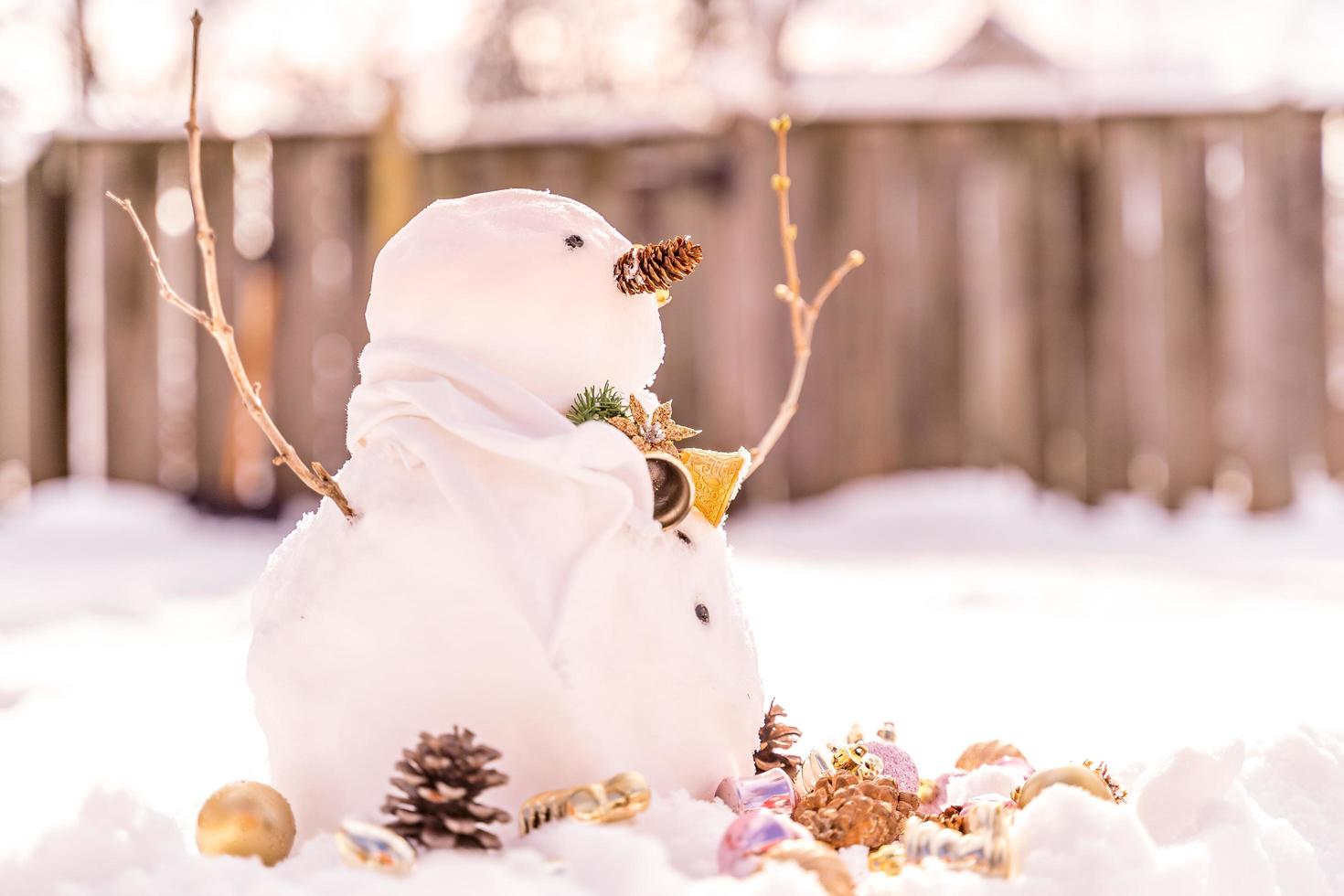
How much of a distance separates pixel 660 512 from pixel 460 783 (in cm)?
39

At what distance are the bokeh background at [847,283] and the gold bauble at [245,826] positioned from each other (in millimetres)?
3759

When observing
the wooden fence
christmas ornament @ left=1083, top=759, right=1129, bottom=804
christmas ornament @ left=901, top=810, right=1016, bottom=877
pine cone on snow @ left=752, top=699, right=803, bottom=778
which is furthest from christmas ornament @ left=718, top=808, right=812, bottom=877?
the wooden fence

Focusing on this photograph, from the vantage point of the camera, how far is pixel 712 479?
1.51 meters

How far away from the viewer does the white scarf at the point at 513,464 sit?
1303 mm

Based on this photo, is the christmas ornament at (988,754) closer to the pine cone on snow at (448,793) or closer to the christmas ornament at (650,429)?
the christmas ornament at (650,429)

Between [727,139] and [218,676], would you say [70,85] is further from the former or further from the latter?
[218,676]

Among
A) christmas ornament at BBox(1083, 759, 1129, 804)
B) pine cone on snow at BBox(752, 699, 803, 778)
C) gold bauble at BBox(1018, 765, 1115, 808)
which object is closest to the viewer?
gold bauble at BBox(1018, 765, 1115, 808)

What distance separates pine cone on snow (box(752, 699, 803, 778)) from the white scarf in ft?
1.30

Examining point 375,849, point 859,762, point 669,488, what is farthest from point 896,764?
point 375,849

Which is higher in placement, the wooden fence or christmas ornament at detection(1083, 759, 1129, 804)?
the wooden fence

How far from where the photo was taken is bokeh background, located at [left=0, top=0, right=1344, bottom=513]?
16.4ft

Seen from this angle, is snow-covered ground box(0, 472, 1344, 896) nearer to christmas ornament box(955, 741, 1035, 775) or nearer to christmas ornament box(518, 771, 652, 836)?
christmas ornament box(518, 771, 652, 836)

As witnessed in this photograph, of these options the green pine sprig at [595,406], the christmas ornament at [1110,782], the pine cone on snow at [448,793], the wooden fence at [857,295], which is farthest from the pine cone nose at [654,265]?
the wooden fence at [857,295]

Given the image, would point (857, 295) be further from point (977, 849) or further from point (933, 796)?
point (977, 849)
